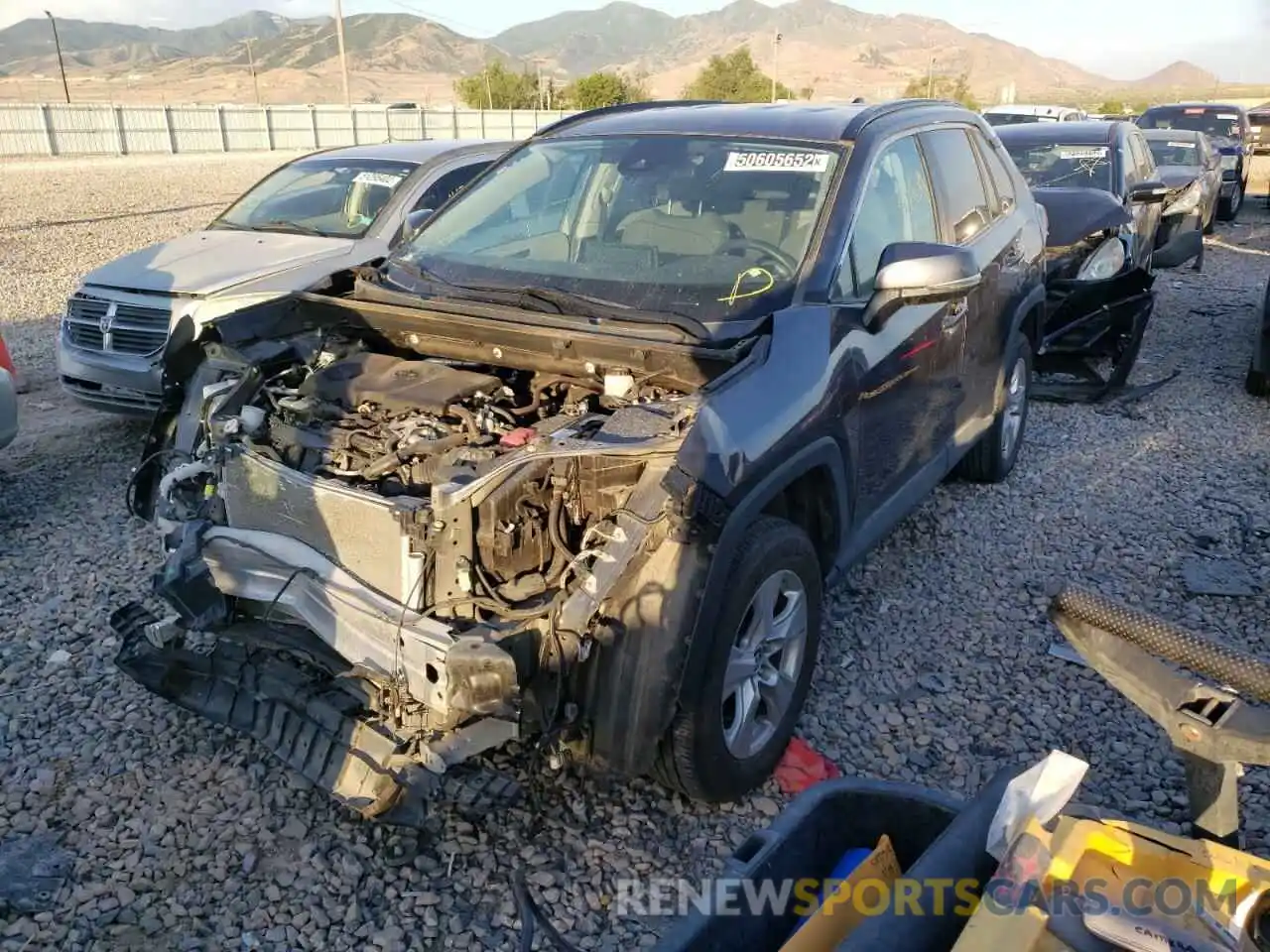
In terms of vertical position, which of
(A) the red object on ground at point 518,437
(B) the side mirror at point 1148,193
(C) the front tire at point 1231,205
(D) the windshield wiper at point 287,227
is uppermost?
(A) the red object on ground at point 518,437

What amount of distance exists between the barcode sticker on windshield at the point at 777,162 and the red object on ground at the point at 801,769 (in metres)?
2.08

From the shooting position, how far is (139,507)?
407cm

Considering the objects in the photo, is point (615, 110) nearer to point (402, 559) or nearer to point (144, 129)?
point (402, 559)

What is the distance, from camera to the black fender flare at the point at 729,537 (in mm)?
2680

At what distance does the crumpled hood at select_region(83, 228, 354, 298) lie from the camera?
6309mm

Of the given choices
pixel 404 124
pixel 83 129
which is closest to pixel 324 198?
pixel 83 129

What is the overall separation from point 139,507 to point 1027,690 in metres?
3.57

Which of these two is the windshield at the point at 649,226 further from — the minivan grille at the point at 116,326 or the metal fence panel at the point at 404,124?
the metal fence panel at the point at 404,124

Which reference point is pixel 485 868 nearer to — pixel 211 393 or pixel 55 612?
pixel 211 393

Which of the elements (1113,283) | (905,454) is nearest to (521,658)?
(905,454)

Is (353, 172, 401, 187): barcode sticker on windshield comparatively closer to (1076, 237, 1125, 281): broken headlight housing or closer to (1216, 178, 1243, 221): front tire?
(1076, 237, 1125, 281): broken headlight housing

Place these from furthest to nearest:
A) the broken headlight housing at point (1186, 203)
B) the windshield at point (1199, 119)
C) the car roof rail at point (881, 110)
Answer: the windshield at point (1199, 119), the broken headlight housing at point (1186, 203), the car roof rail at point (881, 110)

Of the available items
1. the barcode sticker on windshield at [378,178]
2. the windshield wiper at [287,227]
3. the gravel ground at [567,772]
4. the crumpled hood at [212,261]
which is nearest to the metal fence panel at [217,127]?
the barcode sticker on windshield at [378,178]

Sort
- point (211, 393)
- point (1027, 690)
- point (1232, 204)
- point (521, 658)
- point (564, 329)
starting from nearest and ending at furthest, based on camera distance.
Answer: point (521, 658) → point (564, 329) → point (211, 393) → point (1027, 690) → point (1232, 204)
